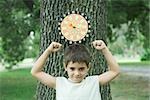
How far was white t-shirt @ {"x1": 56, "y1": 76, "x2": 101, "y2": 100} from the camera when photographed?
3010 millimetres

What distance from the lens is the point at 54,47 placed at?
3.06m

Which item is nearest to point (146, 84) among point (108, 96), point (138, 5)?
point (138, 5)

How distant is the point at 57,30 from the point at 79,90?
3.52 feet

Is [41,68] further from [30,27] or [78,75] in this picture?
[30,27]

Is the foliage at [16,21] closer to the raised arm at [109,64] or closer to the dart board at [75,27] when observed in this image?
the dart board at [75,27]

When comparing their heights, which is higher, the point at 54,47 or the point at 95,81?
the point at 54,47

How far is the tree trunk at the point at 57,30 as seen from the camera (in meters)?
3.94

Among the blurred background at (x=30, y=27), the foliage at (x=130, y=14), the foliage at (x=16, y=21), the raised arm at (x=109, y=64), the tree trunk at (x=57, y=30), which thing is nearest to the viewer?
the raised arm at (x=109, y=64)

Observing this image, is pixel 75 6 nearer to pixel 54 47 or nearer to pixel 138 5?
pixel 54 47

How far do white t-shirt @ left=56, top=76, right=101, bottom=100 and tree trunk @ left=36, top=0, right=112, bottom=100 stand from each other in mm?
829

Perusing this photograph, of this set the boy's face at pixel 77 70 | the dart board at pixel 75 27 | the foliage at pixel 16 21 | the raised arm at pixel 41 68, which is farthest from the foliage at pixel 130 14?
the boy's face at pixel 77 70

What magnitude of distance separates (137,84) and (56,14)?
29.6 ft

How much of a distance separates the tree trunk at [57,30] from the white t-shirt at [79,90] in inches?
32.7

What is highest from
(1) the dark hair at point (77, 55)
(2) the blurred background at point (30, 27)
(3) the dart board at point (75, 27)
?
(3) the dart board at point (75, 27)
